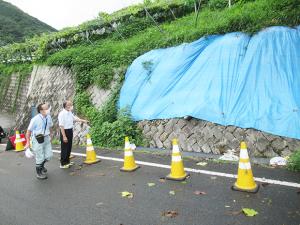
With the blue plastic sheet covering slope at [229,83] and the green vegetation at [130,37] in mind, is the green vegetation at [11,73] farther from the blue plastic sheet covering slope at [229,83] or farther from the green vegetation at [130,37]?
the blue plastic sheet covering slope at [229,83]

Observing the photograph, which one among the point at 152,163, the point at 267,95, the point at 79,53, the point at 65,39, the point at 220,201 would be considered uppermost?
the point at 65,39

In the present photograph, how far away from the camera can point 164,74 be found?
10.4 metres

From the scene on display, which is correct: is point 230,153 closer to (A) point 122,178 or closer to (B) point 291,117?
(B) point 291,117

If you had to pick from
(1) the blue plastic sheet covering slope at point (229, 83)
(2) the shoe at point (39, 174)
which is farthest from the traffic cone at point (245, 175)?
(2) the shoe at point (39, 174)

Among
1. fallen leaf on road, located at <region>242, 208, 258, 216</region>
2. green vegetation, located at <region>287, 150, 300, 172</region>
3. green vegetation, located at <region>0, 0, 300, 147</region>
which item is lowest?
fallen leaf on road, located at <region>242, 208, 258, 216</region>

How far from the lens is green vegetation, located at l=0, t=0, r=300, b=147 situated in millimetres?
9758

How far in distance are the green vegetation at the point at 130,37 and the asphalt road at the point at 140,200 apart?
328cm

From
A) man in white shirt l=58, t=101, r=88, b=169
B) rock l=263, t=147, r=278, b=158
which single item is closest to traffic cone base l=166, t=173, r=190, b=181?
rock l=263, t=147, r=278, b=158

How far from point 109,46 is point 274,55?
27.8 ft

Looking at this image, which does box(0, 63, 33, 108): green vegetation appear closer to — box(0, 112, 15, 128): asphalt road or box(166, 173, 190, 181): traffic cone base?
box(0, 112, 15, 128): asphalt road

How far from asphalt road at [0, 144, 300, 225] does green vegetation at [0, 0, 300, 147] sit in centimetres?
328

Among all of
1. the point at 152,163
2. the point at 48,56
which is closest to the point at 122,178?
the point at 152,163

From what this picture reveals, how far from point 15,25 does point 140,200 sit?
4867 centimetres

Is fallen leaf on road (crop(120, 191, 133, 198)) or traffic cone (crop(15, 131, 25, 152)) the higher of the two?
traffic cone (crop(15, 131, 25, 152))
